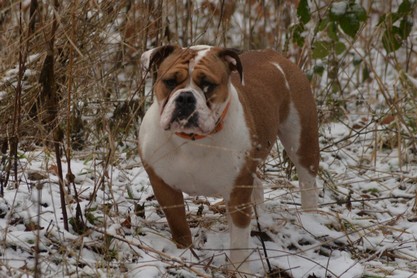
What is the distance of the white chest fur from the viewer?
3.77 m

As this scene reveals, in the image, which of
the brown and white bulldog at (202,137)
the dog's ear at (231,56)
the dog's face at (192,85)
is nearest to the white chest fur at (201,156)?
the brown and white bulldog at (202,137)

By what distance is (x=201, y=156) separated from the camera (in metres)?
3.77

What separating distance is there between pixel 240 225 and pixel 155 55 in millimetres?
965

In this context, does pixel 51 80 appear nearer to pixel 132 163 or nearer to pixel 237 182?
pixel 237 182

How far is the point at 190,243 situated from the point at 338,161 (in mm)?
2389

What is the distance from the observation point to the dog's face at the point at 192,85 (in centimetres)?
354

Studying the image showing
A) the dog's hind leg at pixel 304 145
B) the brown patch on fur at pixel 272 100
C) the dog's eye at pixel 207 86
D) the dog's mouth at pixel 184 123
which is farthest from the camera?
the dog's hind leg at pixel 304 145

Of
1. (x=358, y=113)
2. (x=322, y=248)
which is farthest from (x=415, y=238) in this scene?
(x=358, y=113)

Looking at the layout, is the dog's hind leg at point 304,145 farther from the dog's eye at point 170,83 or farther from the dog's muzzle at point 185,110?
the dog's muzzle at point 185,110

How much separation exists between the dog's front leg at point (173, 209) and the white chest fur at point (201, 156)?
0.22 feet

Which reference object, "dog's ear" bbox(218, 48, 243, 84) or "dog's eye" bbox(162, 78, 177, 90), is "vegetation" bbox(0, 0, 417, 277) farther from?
"dog's ear" bbox(218, 48, 243, 84)

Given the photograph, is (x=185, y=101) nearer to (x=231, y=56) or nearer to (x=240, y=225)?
(x=231, y=56)

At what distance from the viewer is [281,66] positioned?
4750 mm

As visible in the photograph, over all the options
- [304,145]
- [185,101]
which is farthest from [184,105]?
[304,145]
